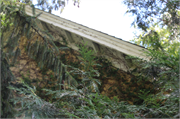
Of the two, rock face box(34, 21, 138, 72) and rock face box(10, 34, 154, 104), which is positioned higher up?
rock face box(34, 21, 138, 72)

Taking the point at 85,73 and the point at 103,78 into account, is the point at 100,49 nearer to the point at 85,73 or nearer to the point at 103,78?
the point at 103,78

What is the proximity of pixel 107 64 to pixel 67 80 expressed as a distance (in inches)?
50.6

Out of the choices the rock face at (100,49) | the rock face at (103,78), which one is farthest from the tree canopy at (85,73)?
the rock face at (100,49)

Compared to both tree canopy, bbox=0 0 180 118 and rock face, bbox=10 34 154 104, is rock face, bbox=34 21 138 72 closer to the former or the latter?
rock face, bbox=10 34 154 104

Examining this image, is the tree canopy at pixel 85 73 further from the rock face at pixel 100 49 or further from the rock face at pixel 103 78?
the rock face at pixel 100 49

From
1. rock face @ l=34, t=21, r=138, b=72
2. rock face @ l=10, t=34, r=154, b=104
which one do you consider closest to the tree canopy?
rock face @ l=10, t=34, r=154, b=104

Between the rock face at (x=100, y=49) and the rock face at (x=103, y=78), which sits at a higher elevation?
the rock face at (x=100, y=49)

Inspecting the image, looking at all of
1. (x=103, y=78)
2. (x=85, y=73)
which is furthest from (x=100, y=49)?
(x=85, y=73)

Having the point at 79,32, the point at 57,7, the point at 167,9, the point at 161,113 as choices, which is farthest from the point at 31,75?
the point at 167,9

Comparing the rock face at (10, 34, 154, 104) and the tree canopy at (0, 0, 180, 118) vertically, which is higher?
the tree canopy at (0, 0, 180, 118)

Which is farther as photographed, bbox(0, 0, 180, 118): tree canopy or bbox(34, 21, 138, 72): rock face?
bbox(34, 21, 138, 72): rock face

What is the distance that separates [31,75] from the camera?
392cm

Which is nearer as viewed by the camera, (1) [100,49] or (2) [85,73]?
(2) [85,73]

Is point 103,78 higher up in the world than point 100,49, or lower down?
lower down
